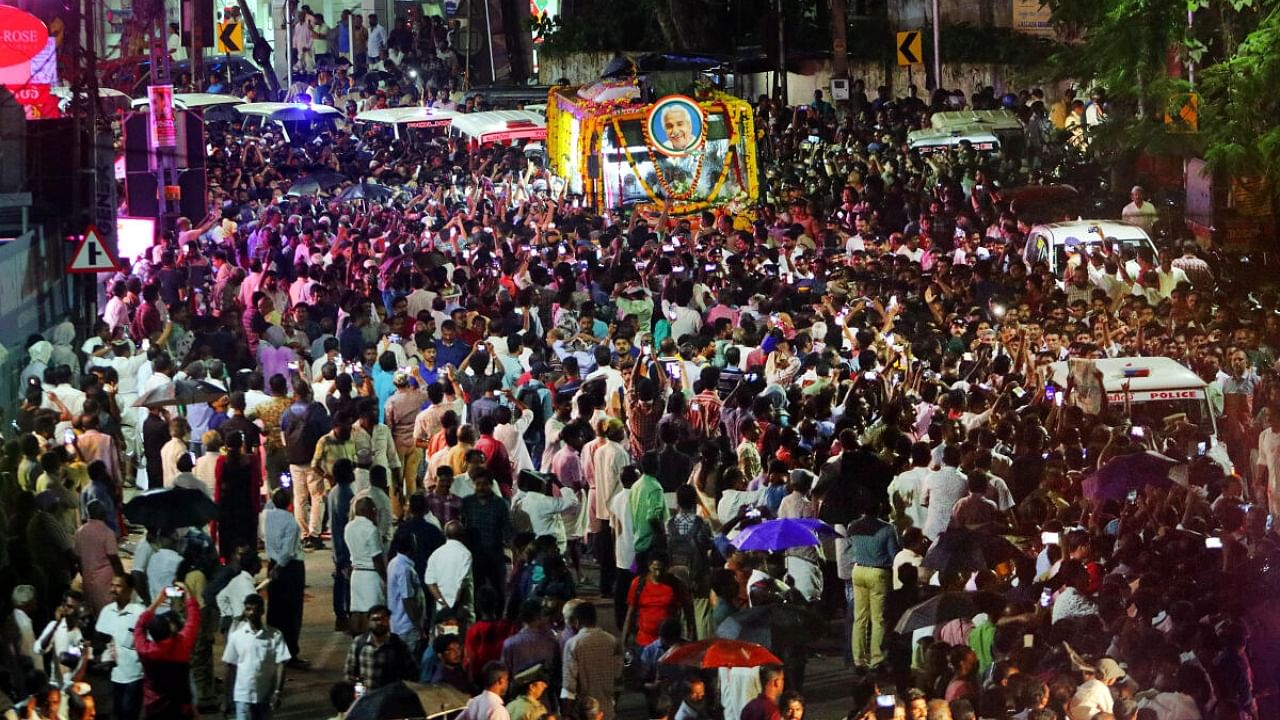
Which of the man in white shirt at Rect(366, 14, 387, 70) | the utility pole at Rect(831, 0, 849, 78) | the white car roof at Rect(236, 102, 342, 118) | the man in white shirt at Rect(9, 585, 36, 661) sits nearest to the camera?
the man in white shirt at Rect(9, 585, 36, 661)

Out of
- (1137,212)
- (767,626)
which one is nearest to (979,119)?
(1137,212)

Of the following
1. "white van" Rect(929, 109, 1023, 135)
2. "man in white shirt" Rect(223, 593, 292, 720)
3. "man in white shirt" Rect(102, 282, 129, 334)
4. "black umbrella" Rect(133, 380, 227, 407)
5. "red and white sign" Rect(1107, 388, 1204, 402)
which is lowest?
"man in white shirt" Rect(223, 593, 292, 720)

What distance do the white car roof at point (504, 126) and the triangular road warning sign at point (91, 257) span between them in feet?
54.0

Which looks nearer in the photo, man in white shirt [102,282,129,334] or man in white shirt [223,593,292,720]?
man in white shirt [223,593,292,720]

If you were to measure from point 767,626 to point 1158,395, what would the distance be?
5.76m

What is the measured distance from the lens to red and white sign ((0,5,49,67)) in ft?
107

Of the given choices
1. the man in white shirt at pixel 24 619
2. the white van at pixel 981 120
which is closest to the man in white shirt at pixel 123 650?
the man in white shirt at pixel 24 619

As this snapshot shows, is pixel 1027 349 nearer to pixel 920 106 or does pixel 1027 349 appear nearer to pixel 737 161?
pixel 737 161

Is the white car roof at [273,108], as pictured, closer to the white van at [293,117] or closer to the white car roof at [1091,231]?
the white van at [293,117]

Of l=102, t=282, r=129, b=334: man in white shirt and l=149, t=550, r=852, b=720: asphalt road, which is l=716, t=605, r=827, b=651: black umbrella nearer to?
l=149, t=550, r=852, b=720: asphalt road

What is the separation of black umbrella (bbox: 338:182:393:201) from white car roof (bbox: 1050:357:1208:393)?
15.9 meters

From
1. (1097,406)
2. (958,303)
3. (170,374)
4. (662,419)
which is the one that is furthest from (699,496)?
(958,303)

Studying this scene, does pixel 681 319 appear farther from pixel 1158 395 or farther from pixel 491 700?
pixel 491 700

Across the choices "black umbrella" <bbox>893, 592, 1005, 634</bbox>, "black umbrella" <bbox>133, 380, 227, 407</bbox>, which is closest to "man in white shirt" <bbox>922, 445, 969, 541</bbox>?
"black umbrella" <bbox>893, 592, 1005, 634</bbox>
